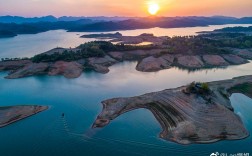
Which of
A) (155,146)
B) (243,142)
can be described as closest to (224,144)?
(243,142)

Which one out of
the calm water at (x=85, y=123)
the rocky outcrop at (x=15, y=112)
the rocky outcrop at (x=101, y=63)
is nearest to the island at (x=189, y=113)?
the calm water at (x=85, y=123)

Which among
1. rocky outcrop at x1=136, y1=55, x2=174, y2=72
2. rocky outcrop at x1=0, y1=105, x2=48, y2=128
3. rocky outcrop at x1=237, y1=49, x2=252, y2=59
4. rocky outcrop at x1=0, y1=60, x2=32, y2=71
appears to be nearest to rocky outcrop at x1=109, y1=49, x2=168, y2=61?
rocky outcrop at x1=136, y1=55, x2=174, y2=72

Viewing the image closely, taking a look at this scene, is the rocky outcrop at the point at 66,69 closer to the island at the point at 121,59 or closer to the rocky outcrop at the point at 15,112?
the island at the point at 121,59

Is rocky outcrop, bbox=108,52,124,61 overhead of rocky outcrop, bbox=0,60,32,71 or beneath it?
overhead

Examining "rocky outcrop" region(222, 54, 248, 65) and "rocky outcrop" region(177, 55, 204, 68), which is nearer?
"rocky outcrop" region(177, 55, 204, 68)

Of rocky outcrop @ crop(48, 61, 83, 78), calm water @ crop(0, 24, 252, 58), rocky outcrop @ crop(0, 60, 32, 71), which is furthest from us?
calm water @ crop(0, 24, 252, 58)

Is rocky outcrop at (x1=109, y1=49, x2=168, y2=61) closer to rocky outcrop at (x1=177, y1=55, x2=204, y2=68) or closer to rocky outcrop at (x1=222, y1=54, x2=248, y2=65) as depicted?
rocky outcrop at (x1=177, y1=55, x2=204, y2=68)

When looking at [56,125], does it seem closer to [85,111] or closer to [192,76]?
[85,111]

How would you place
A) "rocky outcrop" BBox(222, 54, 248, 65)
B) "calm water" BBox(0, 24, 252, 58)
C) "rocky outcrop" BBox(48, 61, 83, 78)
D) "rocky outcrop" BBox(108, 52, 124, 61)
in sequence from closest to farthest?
"rocky outcrop" BBox(48, 61, 83, 78)
"rocky outcrop" BBox(222, 54, 248, 65)
"rocky outcrop" BBox(108, 52, 124, 61)
"calm water" BBox(0, 24, 252, 58)
